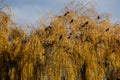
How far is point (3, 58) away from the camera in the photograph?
10633 mm

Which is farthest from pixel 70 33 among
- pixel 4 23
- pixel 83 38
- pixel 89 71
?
pixel 4 23

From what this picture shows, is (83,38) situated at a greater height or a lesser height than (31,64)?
greater

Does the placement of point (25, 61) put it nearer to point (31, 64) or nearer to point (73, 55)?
point (31, 64)

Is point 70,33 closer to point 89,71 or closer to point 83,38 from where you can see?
point 83,38

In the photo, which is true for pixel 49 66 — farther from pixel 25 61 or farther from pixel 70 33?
pixel 70 33

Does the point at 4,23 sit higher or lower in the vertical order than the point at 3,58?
higher

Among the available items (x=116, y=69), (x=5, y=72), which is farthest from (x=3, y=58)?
(x=116, y=69)

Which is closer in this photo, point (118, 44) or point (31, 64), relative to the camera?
point (31, 64)

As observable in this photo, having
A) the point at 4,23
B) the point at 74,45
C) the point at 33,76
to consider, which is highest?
the point at 4,23

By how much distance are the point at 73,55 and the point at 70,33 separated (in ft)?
2.59

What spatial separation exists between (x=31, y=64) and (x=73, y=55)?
1267mm

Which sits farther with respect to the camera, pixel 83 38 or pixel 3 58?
pixel 83 38

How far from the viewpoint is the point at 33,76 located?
34.3 ft

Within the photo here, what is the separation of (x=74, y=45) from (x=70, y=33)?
466 millimetres
